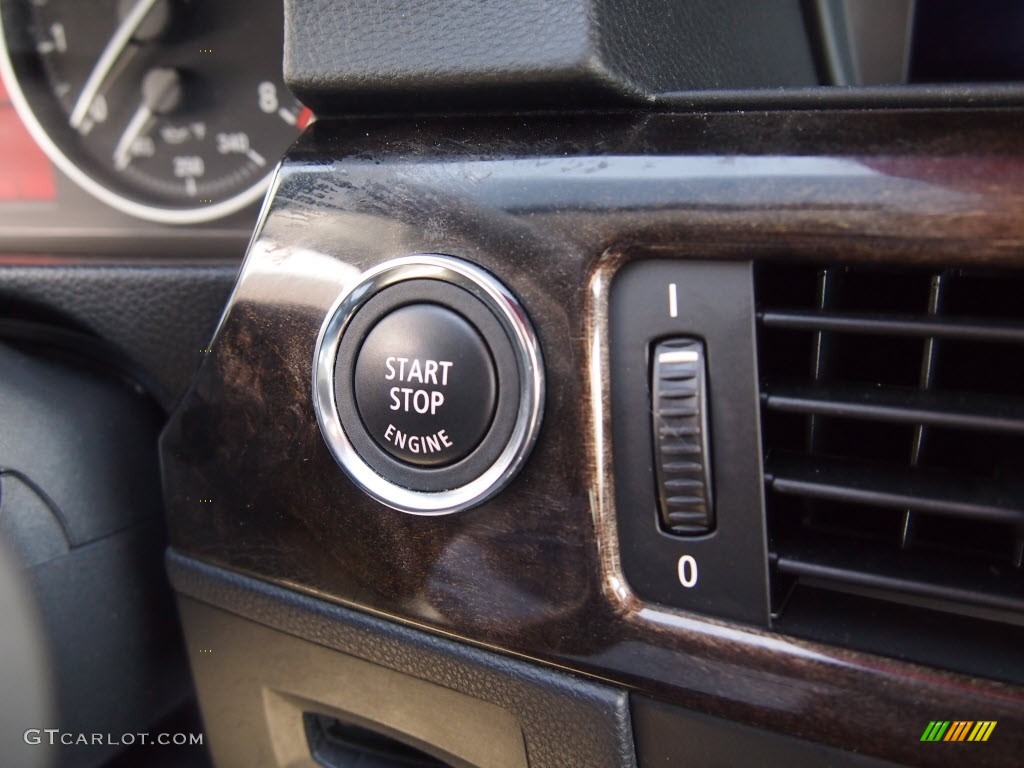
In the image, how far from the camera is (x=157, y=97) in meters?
0.86

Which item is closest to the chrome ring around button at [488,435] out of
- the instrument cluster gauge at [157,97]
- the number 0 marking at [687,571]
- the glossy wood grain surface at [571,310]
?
the glossy wood grain surface at [571,310]

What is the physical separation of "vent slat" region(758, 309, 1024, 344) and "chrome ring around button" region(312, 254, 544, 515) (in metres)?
0.15

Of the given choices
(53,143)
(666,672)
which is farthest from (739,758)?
(53,143)

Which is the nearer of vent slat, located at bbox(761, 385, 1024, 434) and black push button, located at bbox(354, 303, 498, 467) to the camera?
vent slat, located at bbox(761, 385, 1024, 434)

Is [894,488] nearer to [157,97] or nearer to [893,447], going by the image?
[893,447]

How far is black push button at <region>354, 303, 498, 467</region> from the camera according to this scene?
1.88ft

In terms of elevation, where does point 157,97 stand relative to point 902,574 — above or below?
above

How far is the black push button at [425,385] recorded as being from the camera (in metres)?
0.57

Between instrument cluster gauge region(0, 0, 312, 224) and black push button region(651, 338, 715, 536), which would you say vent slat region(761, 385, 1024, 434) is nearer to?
black push button region(651, 338, 715, 536)

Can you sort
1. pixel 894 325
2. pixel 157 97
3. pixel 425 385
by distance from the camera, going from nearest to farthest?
1. pixel 894 325
2. pixel 425 385
3. pixel 157 97

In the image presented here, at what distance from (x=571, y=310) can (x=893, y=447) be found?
0.72 ft

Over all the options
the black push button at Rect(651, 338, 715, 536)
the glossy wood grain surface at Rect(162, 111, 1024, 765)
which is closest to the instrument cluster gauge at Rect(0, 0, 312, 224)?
the glossy wood grain surface at Rect(162, 111, 1024, 765)

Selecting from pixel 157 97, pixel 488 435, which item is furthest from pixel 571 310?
pixel 157 97

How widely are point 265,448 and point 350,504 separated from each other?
0.29 feet
